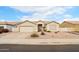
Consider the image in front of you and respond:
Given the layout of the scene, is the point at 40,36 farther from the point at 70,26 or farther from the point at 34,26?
the point at 70,26

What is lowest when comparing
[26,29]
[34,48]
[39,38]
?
[34,48]

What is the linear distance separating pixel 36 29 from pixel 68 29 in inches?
16.0

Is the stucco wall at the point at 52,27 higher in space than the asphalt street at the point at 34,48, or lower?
higher

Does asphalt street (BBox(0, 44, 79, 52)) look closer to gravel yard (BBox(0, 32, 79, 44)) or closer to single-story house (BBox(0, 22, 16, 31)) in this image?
gravel yard (BBox(0, 32, 79, 44))

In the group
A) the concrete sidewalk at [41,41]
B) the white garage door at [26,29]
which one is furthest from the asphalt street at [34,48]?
the white garage door at [26,29]

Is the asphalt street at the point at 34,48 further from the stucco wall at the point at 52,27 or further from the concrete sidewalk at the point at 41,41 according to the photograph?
the stucco wall at the point at 52,27

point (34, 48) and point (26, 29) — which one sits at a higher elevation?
point (26, 29)

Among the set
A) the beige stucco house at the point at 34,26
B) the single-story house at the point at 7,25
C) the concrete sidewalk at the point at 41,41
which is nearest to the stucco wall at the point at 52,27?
the beige stucco house at the point at 34,26

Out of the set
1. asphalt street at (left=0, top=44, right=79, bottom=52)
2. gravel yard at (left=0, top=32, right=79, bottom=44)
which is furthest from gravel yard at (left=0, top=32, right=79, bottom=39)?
asphalt street at (left=0, top=44, right=79, bottom=52)

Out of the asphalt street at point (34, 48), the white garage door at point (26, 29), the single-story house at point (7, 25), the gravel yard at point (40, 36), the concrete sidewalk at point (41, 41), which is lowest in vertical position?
the asphalt street at point (34, 48)

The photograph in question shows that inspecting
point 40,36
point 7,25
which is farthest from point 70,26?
point 7,25

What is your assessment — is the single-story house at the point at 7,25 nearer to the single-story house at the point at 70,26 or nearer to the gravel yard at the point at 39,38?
the gravel yard at the point at 39,38
